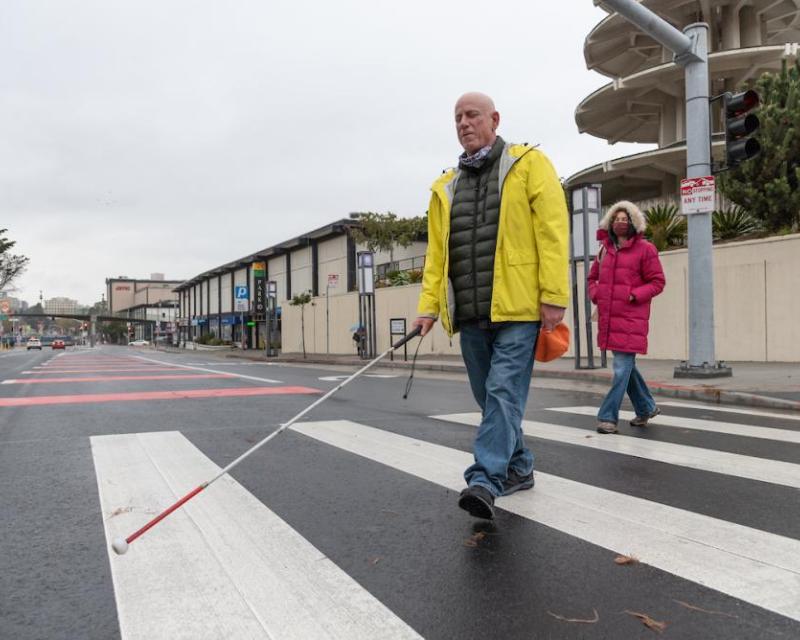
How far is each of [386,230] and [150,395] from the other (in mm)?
28910

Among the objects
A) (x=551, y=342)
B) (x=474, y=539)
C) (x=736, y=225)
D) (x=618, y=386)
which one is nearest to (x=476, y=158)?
(x=551, y=342)

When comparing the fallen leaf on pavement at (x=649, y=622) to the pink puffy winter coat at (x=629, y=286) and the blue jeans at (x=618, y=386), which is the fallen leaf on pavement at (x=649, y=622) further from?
the pink puffy winter coat at (x=629, y=286)

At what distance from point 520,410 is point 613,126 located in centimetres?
3307

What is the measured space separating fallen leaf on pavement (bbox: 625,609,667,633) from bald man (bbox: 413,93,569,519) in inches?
39.0

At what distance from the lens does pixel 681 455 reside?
4.53m

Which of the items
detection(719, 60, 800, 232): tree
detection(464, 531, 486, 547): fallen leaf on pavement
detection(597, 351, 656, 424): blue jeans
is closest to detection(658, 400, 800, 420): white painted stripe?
detection(597, 351, 656, 424): blue jeans

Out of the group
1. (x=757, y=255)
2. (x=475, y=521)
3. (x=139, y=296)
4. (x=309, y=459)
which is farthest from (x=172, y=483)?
(x=139, y=296)

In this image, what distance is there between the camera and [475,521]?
315 cm

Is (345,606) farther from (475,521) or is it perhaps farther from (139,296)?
(139,296)

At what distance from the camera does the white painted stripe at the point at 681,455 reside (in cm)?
394

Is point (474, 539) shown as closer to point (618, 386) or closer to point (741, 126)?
point (618, 386)

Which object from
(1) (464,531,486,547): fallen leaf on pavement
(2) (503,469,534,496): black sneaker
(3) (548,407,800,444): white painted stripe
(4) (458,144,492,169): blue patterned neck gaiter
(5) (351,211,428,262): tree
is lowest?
(1) (464,531,486,547): fallen leaf on pavement

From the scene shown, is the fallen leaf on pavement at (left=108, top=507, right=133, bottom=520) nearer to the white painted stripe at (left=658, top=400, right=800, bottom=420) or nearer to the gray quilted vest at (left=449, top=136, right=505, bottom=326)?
the gray quilted vest at (left=449, top=136, right=505, bottom=326)

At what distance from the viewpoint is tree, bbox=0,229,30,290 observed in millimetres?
56281
